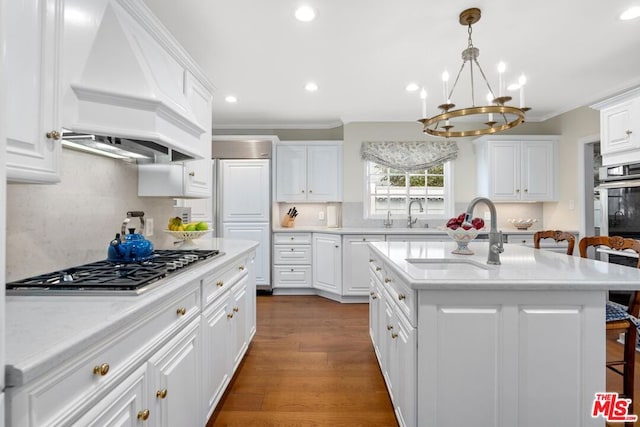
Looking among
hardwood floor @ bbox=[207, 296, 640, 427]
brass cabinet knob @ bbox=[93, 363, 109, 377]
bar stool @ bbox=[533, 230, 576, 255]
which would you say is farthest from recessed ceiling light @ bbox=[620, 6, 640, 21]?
brass cabinet knob @ bbox=[93, 363, 109, 377]

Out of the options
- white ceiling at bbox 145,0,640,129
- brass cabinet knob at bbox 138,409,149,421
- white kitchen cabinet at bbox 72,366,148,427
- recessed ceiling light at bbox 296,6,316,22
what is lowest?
brass cabinet knob at bbox 138,409,149,421

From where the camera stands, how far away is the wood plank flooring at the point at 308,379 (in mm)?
1829

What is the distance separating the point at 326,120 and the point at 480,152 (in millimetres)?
2309

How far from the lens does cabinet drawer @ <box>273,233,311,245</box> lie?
440cm

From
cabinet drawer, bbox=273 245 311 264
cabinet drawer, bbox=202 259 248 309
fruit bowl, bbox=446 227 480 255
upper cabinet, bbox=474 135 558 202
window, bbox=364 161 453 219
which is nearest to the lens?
cabinet drawer, bbox=202 259 248 309

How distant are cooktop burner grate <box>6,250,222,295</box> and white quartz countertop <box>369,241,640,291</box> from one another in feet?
3.58

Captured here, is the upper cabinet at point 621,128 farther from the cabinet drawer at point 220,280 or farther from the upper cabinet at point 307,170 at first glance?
the cabinet drawer at point 220,280

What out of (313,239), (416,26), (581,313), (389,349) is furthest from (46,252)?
(313,239)

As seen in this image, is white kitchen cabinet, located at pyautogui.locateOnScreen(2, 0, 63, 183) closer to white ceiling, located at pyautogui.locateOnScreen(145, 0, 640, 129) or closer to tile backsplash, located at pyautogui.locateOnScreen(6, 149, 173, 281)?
tile backsplash, located at pyautogui.locateOnScreen(6, 149, 173, 281)

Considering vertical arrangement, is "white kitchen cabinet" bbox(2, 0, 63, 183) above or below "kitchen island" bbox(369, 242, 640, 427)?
above

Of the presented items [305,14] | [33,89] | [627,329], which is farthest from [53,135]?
[627,329]

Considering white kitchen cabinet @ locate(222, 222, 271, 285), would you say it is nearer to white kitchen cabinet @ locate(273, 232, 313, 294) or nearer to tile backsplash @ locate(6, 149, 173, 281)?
white kitchen cabinet @ locate(273, 232, 313, 294)

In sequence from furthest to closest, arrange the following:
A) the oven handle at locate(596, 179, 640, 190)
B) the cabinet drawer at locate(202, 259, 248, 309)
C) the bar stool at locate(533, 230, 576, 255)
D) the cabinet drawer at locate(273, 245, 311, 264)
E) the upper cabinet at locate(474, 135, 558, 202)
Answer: the cabinet drawer at locate(273, 245, 311, 264), the upper cabinet at locate(474, 135, 558, 202), the oven handle at locate(596, 179, 640, 190), the bar stool at locate(533, 230, 576, 255), the cabinet drawer at locate(202, 259, 248, 309)

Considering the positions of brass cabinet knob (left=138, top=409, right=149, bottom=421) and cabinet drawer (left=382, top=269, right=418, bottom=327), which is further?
cabinet drawer (left=382, top=269, right=418, bottom=327)
